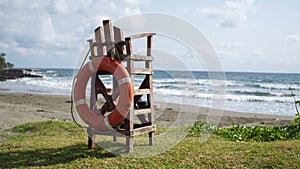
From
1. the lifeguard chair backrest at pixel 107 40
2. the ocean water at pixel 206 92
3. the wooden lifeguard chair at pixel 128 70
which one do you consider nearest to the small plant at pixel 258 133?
the ocean water at pixel 206 92

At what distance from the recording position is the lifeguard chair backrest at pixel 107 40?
6.16 metres

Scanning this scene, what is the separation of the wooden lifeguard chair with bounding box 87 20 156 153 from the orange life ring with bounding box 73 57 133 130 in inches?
6.3

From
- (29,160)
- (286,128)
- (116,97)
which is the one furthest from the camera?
(286,128)

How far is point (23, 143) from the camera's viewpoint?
7.34 meters

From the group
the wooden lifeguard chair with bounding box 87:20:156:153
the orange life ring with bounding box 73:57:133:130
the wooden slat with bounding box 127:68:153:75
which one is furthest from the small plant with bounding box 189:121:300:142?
the orange life ring with bounding box 73:57:133:130

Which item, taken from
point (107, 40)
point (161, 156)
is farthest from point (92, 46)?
point (161, 156)

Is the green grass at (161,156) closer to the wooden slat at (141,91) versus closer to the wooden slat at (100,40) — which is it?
the wooden slat at (141,91)

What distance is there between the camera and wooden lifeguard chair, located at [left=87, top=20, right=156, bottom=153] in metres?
6.04

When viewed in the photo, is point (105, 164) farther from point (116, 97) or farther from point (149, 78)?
point (149, 78)

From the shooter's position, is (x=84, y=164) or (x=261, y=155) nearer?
(x=84, y=164)

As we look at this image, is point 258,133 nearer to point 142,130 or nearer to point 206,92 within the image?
point 142,130

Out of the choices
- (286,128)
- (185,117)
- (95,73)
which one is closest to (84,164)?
(95,73)

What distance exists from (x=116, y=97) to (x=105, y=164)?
4.35ft

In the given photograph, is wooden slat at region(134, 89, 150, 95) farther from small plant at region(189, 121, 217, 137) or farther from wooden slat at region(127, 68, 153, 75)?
small plant at region(189, 121, 217, 137)
